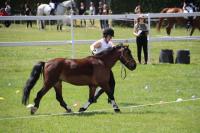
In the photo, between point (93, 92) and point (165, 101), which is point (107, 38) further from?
point (165, 101)

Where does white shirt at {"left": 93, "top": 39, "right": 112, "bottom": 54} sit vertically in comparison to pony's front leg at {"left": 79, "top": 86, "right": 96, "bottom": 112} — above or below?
above

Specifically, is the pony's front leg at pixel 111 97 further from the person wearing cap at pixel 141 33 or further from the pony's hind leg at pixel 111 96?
the person wearing cap at pixel 141 33

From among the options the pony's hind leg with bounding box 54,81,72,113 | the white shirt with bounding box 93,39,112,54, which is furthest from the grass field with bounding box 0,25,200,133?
the white shirt with bounding box 93,39,112,54

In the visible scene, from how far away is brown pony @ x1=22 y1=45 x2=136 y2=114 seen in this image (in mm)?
12742

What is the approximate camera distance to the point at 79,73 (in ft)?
42.7

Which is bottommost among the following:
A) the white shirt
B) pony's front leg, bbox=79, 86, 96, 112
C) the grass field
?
the grass field

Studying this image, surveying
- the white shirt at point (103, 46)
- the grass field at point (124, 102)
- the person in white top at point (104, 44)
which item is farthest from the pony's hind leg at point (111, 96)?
the white shirt at point (103, 46)

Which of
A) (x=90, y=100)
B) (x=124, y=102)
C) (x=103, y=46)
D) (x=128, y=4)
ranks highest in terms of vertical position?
(x=128, y=4)

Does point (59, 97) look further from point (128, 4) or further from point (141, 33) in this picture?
point (128, 4)

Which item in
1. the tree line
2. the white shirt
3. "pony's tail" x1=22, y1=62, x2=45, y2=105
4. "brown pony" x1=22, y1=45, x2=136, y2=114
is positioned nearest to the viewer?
"pony's tail" x1=22, y1=62, x2=45, y2=105

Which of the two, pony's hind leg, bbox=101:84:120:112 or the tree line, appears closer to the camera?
pony's hind leg, bbox=101:84:120:112

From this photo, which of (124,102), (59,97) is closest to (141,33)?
(124,102)

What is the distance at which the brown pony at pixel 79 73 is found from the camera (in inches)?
502

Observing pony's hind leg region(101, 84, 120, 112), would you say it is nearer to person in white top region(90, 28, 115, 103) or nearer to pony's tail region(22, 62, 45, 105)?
person in white top region(90, 28, 115, 103)
